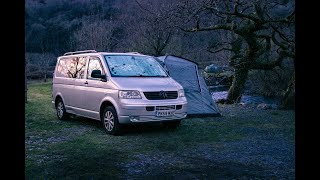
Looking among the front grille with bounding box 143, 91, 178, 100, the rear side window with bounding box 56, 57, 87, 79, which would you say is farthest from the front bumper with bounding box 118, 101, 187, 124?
the rear side window with bounding box 56, 57, 87, 79

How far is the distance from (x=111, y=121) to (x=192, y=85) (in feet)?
14.5

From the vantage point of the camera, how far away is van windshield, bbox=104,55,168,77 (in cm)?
898

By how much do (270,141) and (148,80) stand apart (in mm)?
3272

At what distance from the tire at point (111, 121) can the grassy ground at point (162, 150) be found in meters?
0.19

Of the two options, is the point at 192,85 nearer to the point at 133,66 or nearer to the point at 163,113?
the point at 133,66

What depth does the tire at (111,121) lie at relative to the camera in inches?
329

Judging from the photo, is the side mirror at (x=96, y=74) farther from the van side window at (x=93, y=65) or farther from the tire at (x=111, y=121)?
the tire at (x=111, y=121)

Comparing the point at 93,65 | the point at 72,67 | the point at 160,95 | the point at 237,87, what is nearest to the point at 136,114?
the point at 160,95

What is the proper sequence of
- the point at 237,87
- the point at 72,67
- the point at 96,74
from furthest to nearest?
1. the point at 237,87
2. the point at 72,67
3. the point at 96,74

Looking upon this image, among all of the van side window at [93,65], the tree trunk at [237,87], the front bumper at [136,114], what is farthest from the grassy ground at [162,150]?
the tree trunk at [237,87]

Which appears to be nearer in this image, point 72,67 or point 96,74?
point 96,74

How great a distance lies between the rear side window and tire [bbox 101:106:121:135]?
1.63 m

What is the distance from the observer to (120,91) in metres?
8.24
